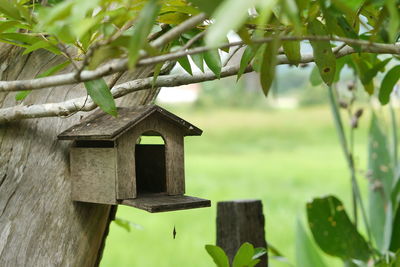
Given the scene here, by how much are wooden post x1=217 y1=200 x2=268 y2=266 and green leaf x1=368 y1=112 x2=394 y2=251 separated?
66 cm

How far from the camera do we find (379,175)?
220 centimetres

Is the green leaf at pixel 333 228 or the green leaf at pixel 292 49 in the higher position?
the green leaf at pixel 292 49

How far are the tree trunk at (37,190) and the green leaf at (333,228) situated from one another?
0.88 m

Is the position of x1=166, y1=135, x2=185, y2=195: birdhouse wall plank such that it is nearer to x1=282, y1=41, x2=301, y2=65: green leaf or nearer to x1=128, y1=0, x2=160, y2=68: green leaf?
x1=282, y1=41, x2=301, y2=65: green leaf

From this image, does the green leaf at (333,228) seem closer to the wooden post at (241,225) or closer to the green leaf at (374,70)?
the wooden post at (241,225)

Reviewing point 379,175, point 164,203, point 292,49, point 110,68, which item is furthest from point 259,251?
point 379,175

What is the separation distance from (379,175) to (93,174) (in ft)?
4.42

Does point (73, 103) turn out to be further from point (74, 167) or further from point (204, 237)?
point (204, 237)

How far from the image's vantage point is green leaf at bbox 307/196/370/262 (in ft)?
6.13

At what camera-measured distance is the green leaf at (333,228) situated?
1.87 m

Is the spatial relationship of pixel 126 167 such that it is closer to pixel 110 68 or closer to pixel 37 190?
pixel 37 190

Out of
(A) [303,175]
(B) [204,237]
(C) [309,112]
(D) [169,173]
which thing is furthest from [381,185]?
(C) [309,112]

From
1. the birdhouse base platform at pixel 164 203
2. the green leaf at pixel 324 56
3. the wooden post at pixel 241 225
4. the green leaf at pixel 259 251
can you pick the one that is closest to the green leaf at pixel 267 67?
the green leaf at pixel 324 56

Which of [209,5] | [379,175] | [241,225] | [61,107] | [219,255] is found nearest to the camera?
[209,5]
